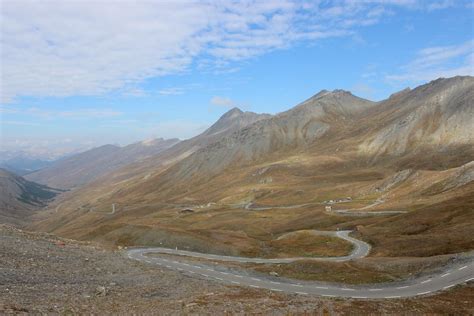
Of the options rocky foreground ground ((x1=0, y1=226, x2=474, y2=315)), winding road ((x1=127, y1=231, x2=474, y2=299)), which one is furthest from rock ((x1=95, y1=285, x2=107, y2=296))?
winding road ((x1=127, y1=231, x2=474, y2=299))

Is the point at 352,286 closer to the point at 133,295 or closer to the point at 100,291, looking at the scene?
the point at 133,295

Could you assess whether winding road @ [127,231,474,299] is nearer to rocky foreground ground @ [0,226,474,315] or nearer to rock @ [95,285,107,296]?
Answer: rocky foreground ground @ [0,226,474,315]

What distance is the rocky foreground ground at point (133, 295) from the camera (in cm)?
3089

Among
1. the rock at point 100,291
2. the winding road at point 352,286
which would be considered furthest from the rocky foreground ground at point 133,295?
the winding road at point 352,286

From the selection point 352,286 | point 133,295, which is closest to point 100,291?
point 133,295

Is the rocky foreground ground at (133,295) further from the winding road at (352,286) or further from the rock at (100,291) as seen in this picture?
the winding road at (352,286)

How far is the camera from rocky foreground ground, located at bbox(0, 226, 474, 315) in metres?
30.9

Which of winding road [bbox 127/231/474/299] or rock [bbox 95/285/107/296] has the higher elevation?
rock [bbox 95/285/107/296]

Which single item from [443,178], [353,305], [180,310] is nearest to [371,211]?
[443,178]

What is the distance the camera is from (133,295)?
1441 inches

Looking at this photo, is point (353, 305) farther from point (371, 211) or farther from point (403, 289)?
point (371, 211)

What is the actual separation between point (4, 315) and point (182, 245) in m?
63.3

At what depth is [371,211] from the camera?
456 ft

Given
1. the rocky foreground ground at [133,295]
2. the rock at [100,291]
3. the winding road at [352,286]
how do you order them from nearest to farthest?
the rocky foreground ground at [133,295] < the rock at [100,291] < the winding road at [352,286]
